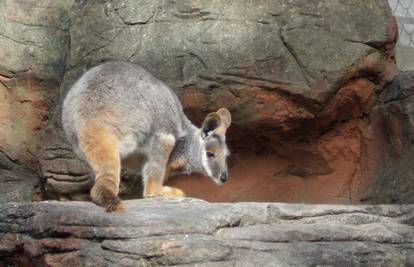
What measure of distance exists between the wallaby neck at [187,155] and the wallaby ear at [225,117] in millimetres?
225

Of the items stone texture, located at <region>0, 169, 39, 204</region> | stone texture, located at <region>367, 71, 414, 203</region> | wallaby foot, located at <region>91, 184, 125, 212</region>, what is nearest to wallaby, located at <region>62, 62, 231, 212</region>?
wallaby foot, located at <region>91, 184, 125, 212</region>

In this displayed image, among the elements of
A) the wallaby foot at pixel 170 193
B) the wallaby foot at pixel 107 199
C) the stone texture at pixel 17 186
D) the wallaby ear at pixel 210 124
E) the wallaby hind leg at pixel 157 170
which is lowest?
the stone texture at pixel 17 186

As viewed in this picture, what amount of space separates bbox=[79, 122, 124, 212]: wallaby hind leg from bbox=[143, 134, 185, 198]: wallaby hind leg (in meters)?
0.44

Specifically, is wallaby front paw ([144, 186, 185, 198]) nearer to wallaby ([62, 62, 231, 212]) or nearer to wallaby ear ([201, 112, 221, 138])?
wallaby ([62, 62, 231, 212])

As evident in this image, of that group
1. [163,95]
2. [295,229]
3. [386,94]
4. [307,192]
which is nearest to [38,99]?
[163,95]

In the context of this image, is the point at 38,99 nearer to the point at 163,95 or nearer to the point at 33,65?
the point at 33,65

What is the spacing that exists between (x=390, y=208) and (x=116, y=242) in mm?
2028

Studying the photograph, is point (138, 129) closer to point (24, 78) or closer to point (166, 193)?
point (166, 193)

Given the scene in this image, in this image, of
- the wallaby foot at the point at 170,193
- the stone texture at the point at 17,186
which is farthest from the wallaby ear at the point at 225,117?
the stone texture at the point at 17,186

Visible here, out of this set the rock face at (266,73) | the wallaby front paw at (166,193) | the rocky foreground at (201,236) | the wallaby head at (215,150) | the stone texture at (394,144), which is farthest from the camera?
the rock face at (266,73)

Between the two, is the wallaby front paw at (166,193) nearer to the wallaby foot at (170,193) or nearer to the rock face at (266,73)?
the wallaby foot at (170,193)

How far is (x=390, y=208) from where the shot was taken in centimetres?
584

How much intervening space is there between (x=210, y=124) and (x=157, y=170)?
0.58 metres

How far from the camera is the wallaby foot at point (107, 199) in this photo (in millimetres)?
5227
